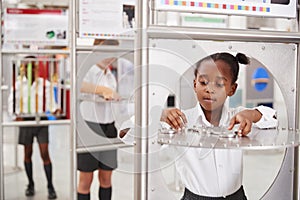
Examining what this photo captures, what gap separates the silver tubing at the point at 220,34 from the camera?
1.54m

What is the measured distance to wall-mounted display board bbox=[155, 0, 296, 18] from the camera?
5.02ft

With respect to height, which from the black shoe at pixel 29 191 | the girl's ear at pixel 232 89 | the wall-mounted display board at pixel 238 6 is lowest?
the black shoe at pixel 29 191

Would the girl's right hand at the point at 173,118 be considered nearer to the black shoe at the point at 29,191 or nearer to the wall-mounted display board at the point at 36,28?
the wall-mounted display board at the point at 36,28

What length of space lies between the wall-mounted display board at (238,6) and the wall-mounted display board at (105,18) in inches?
46.1

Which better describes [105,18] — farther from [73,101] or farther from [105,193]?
[105,193]

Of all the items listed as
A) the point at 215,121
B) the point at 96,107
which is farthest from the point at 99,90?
the point at 215,121

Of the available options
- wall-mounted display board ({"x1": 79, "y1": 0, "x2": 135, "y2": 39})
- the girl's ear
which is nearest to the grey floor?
wall-mounted display board ({"x1": 79, "y1": 0, "x2": 135, "y2": 39})

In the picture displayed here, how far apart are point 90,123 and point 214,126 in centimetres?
164

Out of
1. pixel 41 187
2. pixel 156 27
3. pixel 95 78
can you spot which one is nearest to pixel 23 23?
pixel 95 78

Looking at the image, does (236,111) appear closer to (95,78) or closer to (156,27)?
(156,27)

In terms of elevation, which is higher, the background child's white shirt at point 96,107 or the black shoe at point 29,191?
the background child's white shirt at point 96,107

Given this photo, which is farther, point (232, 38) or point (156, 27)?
point (232, 38)

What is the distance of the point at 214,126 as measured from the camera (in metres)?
1.62

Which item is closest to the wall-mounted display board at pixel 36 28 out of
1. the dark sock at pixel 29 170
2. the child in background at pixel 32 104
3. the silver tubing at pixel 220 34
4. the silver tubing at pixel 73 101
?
the child in background at pixel 32 104
